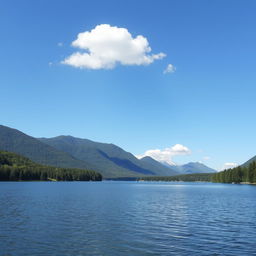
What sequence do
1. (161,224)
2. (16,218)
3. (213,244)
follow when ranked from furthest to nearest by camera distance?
(16,218) < (161,224) < (213,244)

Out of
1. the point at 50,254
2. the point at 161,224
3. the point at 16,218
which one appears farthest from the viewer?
the point at 16,218

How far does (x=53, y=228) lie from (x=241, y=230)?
97.5 ft

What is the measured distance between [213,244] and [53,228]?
81.1 feet

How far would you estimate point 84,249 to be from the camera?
37.8 m

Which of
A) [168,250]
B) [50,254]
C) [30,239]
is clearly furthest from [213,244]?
[30,239]

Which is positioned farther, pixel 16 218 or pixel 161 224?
pixel 16 218

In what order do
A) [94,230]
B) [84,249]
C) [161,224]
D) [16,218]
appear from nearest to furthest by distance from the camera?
[84,249] < [94,230] < [161,224] < [16,218]

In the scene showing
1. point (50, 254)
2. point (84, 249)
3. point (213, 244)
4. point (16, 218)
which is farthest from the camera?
point (16, 218)

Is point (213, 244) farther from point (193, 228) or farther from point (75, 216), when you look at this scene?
point (75, 216)

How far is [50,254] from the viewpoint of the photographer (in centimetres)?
3541

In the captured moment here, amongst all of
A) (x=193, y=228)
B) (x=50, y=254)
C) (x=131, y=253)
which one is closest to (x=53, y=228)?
(x=50, y=254)

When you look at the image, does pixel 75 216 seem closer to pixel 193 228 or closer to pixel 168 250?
pixel 193 228

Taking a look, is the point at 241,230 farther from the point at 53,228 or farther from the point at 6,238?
the point at 6,238

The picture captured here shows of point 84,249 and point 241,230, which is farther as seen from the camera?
point 241,230
